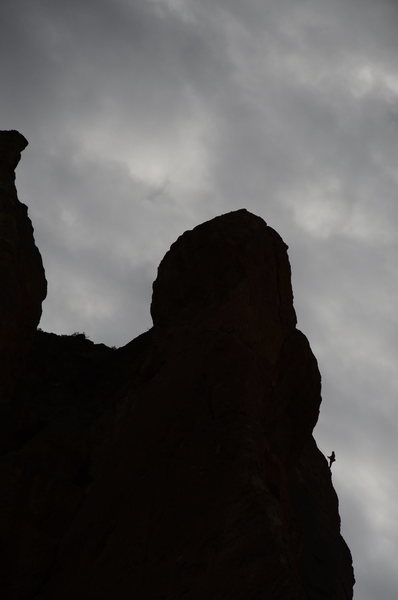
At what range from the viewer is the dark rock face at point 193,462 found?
635 inches

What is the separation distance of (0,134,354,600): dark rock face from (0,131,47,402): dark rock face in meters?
1.67

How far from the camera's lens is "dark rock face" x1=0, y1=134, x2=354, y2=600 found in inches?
635

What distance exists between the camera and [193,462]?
58.4 ft

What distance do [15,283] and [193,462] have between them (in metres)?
12.7

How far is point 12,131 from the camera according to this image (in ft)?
117

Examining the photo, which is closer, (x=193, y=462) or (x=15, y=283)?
(x=193, y=462)

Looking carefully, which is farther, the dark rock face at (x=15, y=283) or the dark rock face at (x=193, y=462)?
the dark rock face at (x=15, y=283)

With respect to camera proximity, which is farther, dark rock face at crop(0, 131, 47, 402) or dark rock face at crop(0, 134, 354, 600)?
dark rock face at crop(0, 131, 47, 402)

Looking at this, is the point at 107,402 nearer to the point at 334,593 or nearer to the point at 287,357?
the point at 287,357

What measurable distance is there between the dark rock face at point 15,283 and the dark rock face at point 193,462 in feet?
5.49

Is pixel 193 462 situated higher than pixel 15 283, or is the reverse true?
pixel 15 283

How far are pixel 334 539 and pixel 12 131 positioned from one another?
65.0ft

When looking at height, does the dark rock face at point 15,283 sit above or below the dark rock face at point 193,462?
above


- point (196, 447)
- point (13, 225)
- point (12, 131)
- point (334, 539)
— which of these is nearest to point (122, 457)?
point (196, 447)
